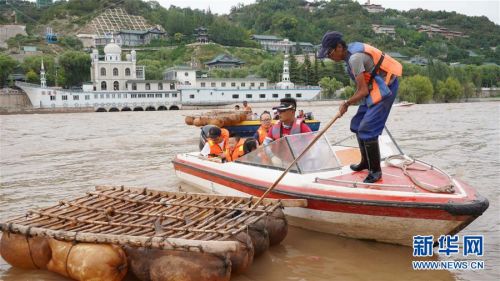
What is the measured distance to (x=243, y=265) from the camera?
220 inches

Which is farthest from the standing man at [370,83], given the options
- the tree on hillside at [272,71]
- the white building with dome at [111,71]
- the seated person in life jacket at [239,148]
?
the tree on hillside at [272,71]

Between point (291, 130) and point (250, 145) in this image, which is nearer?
point (291, 130)

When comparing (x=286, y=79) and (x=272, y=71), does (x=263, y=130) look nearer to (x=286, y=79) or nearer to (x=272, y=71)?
(x=286, y=79)

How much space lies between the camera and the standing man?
6.36m

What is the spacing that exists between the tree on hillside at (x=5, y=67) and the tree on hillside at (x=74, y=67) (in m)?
8.29

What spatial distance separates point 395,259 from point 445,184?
1.18 m

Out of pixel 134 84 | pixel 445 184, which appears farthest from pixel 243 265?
pixel 134 84

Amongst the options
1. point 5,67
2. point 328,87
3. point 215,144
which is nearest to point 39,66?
point 5,67

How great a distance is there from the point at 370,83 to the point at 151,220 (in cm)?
342

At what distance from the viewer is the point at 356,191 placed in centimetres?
640

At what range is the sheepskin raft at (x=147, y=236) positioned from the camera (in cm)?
519

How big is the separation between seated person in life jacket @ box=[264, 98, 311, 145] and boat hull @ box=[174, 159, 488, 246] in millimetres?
1121

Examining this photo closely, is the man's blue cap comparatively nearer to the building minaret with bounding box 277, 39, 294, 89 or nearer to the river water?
the river water

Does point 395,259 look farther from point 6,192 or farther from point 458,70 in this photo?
point 458,70
